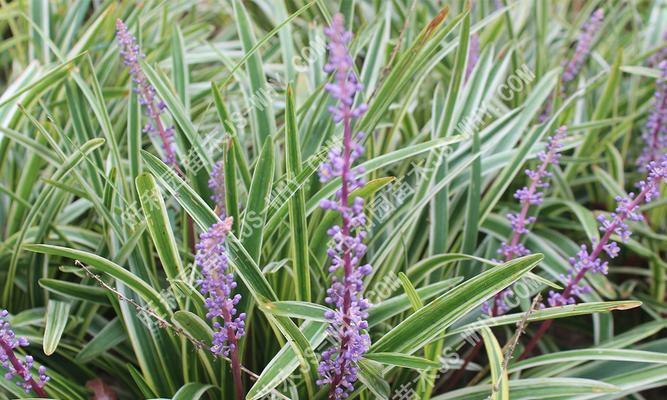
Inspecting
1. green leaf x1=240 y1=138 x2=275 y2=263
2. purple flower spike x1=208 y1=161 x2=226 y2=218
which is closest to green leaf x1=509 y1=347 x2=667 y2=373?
green leaf x1=240 y1=138 x2=275 y2=263

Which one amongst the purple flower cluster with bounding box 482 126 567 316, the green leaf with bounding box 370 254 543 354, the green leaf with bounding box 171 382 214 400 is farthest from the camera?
the purple flower cluster with bounding box 482 126 567 316

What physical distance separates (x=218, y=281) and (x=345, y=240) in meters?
0.35

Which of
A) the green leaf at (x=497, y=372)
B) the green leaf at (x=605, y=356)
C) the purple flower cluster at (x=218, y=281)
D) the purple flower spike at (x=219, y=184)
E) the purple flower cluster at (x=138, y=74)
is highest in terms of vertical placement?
the purple flower cluster at (x=138, y=74)

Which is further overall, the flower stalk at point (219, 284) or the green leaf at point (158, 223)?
the green leaf at point (158, 223)

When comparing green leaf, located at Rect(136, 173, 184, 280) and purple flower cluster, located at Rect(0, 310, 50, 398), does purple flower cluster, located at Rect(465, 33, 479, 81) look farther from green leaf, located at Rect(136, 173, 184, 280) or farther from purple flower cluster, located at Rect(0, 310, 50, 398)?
purple flower cluster, located at Rect(0, 310, 50, 398)

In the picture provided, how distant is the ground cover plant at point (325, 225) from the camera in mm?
1821

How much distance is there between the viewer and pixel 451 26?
246 cm

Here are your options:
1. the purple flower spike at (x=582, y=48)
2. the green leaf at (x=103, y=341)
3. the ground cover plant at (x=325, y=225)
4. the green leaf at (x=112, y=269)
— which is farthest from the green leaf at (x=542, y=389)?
the purple flower spike at (x=582, y=48)

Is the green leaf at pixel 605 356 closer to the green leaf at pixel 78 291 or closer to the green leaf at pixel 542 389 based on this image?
the green leaf at pixel 542 389

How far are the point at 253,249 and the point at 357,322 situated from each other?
20.8 inches

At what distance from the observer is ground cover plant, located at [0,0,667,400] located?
182cm

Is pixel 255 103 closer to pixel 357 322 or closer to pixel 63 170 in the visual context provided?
pixel 63 170

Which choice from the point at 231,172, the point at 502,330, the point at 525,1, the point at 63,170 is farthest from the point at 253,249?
the point at 525,1

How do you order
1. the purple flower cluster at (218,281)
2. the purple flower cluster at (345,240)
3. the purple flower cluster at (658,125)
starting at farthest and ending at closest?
the purple flower cluster at (658,125) → the purple flower cluster at (218,281) → the purple flower cluster at (345,240)
